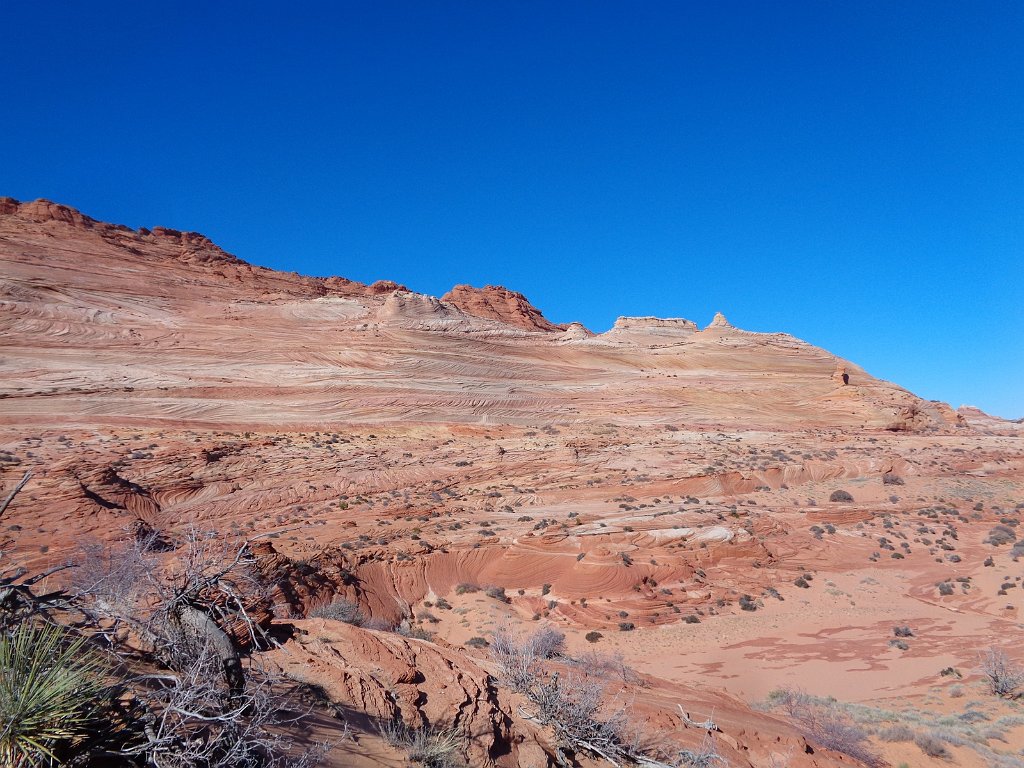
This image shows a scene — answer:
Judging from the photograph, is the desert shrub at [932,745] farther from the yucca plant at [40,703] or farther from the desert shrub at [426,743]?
the yucca plant at [40,703]

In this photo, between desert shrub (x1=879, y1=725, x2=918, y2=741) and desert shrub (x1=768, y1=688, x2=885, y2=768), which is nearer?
desert shrub (x1=768, y1=688, x2=885, y2=768)

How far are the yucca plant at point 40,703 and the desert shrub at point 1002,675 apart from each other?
12.8 metres

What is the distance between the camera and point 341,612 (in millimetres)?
10906

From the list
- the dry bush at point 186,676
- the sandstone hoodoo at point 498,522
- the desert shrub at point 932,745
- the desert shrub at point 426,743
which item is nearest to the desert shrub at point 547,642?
the sandstone hoodoo at point 498,522

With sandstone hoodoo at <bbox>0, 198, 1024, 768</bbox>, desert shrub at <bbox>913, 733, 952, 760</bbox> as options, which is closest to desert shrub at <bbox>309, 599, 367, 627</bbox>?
sandstone hoodoo at <bbox>0, 198, 1024, 768</bbox>

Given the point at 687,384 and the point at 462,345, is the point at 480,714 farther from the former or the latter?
the point at 687,384

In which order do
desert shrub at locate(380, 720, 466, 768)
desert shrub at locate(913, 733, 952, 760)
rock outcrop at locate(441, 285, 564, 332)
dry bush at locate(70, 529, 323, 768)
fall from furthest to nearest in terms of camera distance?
rock outcrop at locate(441, 285, 564, 332) < desert shrub at locate(913, 733, 952, 760) < desert shrub at locate(380, 720, 466, 768) < dry bush at locate(70, 529, 323, 768)

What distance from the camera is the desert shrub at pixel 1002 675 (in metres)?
9.49

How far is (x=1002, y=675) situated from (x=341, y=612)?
11.7 meters

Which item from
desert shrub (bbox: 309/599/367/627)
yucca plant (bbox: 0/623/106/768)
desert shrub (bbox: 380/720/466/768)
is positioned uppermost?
yucca plant (bbox: 0/623/106/768)

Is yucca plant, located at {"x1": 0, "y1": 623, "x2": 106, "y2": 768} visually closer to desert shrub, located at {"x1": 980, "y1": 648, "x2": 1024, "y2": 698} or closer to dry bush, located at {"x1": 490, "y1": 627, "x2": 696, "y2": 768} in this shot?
dry bush, located at {"x1": 490, "y1": 627, "x2": 696, "y2": 768}

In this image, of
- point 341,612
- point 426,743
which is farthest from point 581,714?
point 341,612

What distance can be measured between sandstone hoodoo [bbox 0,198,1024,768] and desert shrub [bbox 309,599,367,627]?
11cm

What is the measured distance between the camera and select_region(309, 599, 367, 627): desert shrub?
35.1 ft
